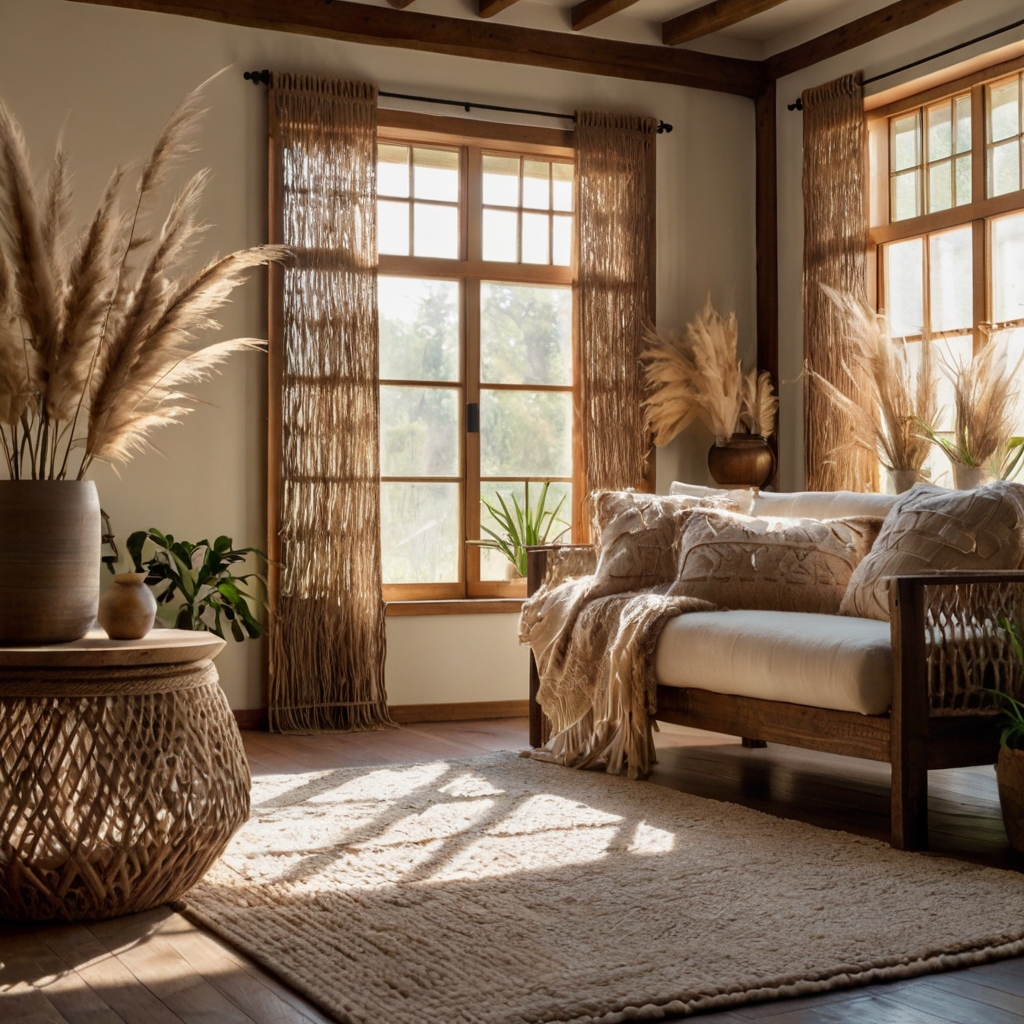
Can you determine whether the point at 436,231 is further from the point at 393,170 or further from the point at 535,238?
the point at 535,238

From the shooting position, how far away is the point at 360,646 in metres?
5.34

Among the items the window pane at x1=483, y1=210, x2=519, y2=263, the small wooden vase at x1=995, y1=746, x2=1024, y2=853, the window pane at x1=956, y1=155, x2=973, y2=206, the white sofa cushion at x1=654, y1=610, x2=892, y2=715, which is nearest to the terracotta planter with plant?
the window pane at x1=483, y1=210, x2=519, y2=263

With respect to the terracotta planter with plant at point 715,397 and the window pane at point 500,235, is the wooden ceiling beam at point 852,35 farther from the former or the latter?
the window pane at point 500,235

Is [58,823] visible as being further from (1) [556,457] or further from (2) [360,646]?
(1) [556,457]

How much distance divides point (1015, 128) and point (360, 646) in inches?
127

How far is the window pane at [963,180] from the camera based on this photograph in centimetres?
523

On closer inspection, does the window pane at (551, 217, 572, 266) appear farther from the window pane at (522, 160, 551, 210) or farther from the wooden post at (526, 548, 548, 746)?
the wooden post at (526, 548, 548, 746)

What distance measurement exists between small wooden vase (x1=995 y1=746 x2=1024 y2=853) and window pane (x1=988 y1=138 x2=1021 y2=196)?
2695 mm

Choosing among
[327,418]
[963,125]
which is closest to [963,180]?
[963,125]

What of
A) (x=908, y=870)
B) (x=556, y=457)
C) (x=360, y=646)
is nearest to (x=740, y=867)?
(x=908, y=870)

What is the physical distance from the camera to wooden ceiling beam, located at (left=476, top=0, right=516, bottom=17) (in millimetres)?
5383

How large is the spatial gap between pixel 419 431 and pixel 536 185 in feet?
4.05

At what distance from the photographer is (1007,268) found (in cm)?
507

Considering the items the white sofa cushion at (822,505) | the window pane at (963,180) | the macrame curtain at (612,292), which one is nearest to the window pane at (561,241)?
the macrame curtain at (612,292)
